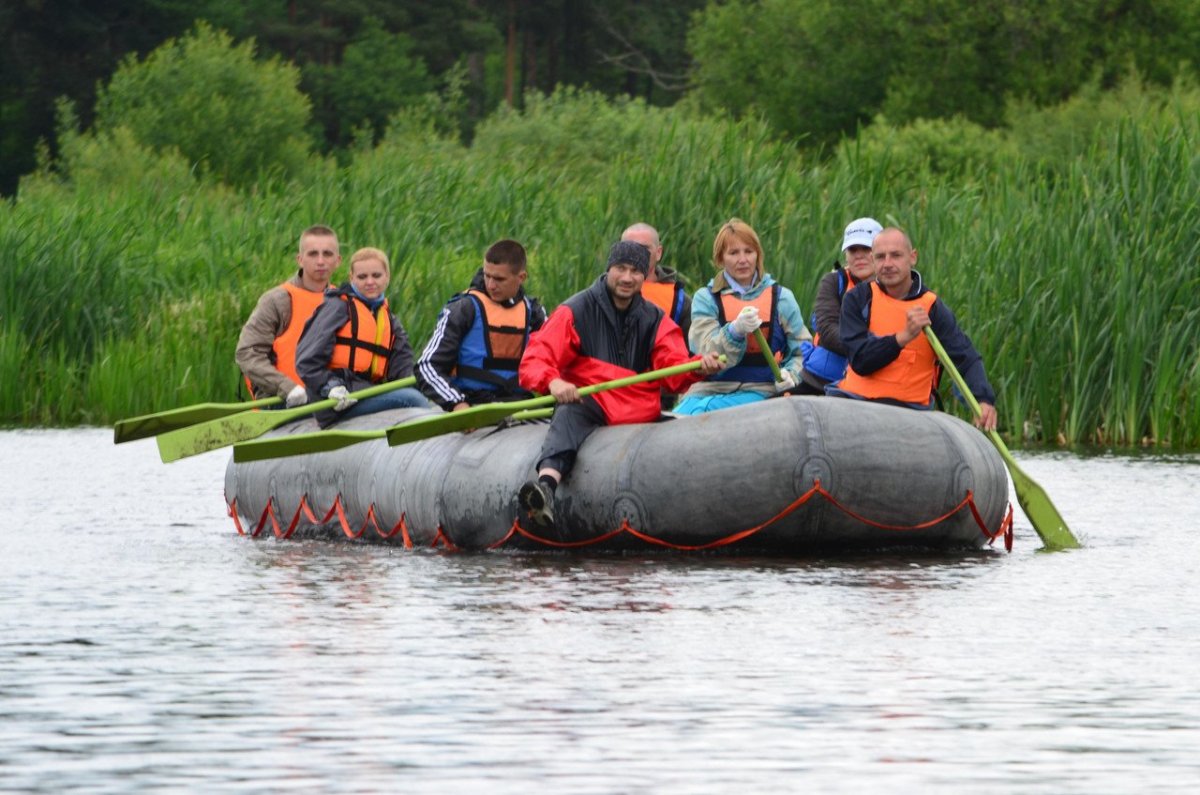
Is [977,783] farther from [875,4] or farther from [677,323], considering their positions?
[875,4]

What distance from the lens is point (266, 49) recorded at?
171 feet

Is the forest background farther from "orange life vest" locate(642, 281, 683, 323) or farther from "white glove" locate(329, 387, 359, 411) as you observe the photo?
"white glove" locate(329, 387, 359, 411)

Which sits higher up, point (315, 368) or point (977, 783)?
point (315, 368)

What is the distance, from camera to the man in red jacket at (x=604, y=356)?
9258 mm

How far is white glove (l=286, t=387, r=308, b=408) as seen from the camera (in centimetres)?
1094

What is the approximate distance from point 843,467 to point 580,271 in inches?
255

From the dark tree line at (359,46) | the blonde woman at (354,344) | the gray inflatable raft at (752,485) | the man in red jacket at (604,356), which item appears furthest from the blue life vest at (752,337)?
the dark tree line at (359,46)

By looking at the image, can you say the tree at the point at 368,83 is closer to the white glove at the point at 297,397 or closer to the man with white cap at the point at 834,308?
the white glove at the point at 297,397

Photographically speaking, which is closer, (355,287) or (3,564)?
(3,564)

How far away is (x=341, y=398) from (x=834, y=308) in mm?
2193

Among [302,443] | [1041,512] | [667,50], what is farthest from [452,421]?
[667,50]

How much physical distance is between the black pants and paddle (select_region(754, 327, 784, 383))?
0.80m

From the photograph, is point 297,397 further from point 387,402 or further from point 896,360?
point 896,360

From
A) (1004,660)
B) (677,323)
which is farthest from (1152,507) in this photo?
(1004,660)
